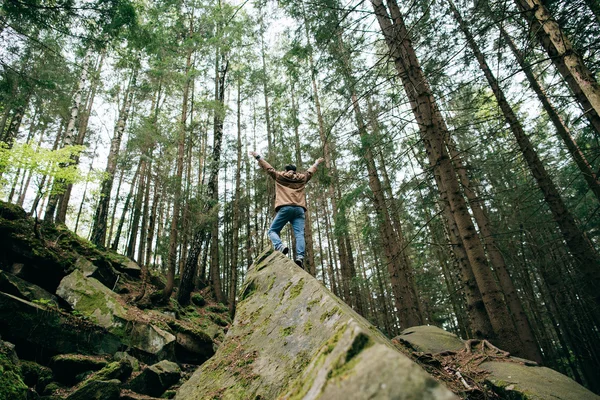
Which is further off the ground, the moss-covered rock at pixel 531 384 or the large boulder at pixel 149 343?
the large boulder at pixel 149 343

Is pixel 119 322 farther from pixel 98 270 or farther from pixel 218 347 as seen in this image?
pixel 218 347

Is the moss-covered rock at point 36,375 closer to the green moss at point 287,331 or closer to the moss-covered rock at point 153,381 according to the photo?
the moss-covered rock at point 153,381

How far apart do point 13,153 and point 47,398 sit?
902cm

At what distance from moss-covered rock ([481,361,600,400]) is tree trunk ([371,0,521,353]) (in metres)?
1.00

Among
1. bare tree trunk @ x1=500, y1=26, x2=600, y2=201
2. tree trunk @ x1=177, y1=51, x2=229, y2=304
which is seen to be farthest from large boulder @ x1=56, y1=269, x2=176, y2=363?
bare tree trunk @ x1=500, y1=26, x2=600, y2=201

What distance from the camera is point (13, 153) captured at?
9594mm

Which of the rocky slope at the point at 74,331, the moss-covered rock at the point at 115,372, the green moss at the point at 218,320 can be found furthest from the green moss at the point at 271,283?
the green moss at the point at 218,320

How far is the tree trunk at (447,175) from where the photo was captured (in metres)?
4.61

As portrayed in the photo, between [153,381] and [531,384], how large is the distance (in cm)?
566

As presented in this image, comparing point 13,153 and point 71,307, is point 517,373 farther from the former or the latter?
point 13,153

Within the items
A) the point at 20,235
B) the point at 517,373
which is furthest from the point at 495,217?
the point at 20,235

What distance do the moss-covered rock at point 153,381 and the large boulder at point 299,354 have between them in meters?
2.83

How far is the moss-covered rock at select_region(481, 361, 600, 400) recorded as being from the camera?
2742mm

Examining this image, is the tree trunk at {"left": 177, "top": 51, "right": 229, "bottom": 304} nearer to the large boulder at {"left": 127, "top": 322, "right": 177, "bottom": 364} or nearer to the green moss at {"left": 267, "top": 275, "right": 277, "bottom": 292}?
the large boulder at {"left": 127, "top": 322, "right": 177, "bottom": 364}
